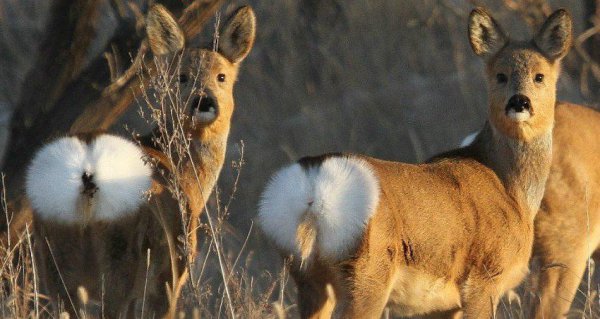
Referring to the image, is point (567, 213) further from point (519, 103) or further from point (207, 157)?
point (207, 157)

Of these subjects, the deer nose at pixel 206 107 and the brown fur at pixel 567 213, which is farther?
the brown fur at pixel 567 213

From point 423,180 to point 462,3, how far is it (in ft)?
39.5

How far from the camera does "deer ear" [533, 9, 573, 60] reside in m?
8.52

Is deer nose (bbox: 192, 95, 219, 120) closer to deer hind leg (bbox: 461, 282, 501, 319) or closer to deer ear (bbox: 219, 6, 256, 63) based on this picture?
deer ear (bbox: 219, 6, 256, 63)

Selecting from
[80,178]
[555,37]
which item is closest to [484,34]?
[555,37]

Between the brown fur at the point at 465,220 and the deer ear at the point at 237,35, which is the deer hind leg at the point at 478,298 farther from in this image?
the deer ear at the point at 237,35

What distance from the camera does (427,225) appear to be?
7172 mm

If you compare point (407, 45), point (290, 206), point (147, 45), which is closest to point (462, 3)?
point (407, 45)

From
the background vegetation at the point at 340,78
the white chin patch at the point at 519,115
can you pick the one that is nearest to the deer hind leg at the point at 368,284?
the white chin patch at the point at 519,115

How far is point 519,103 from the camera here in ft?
26.4

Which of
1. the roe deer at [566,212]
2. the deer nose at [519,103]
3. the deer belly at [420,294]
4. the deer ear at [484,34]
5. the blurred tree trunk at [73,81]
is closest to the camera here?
the deer belly at [420,294]

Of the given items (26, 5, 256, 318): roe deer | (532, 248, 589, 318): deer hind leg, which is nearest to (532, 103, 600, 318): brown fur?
(532, 248, 589, 318): deer hind leg

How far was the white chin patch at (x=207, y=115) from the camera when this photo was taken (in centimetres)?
831

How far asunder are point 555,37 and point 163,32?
7.95ft
